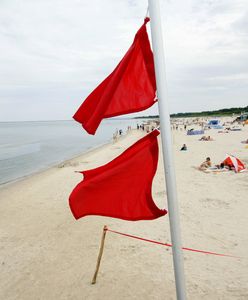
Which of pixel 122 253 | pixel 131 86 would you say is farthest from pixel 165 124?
pixel 122 253

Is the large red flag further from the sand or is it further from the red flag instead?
the sand

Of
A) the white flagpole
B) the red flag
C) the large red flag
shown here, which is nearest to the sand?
the large red flag

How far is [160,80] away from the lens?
2684mm

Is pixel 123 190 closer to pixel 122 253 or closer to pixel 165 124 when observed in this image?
pixel 165 124

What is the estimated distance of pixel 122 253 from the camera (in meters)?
6.66

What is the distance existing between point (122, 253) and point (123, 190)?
3.74 m

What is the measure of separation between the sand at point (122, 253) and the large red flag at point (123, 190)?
2452 mm

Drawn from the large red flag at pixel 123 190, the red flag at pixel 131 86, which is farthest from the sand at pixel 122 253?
the red flag at pixel 131 86

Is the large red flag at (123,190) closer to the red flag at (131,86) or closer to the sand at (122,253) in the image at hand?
the red flag at (131,86)

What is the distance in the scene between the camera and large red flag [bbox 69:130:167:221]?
10.9 ft

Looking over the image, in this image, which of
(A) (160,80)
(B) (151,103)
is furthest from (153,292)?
(A) (160,80)

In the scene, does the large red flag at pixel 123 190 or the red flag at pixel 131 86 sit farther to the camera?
the large red flag at pixel 123 190

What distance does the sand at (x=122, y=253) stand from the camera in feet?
17.4

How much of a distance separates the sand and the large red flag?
245 centimetres
